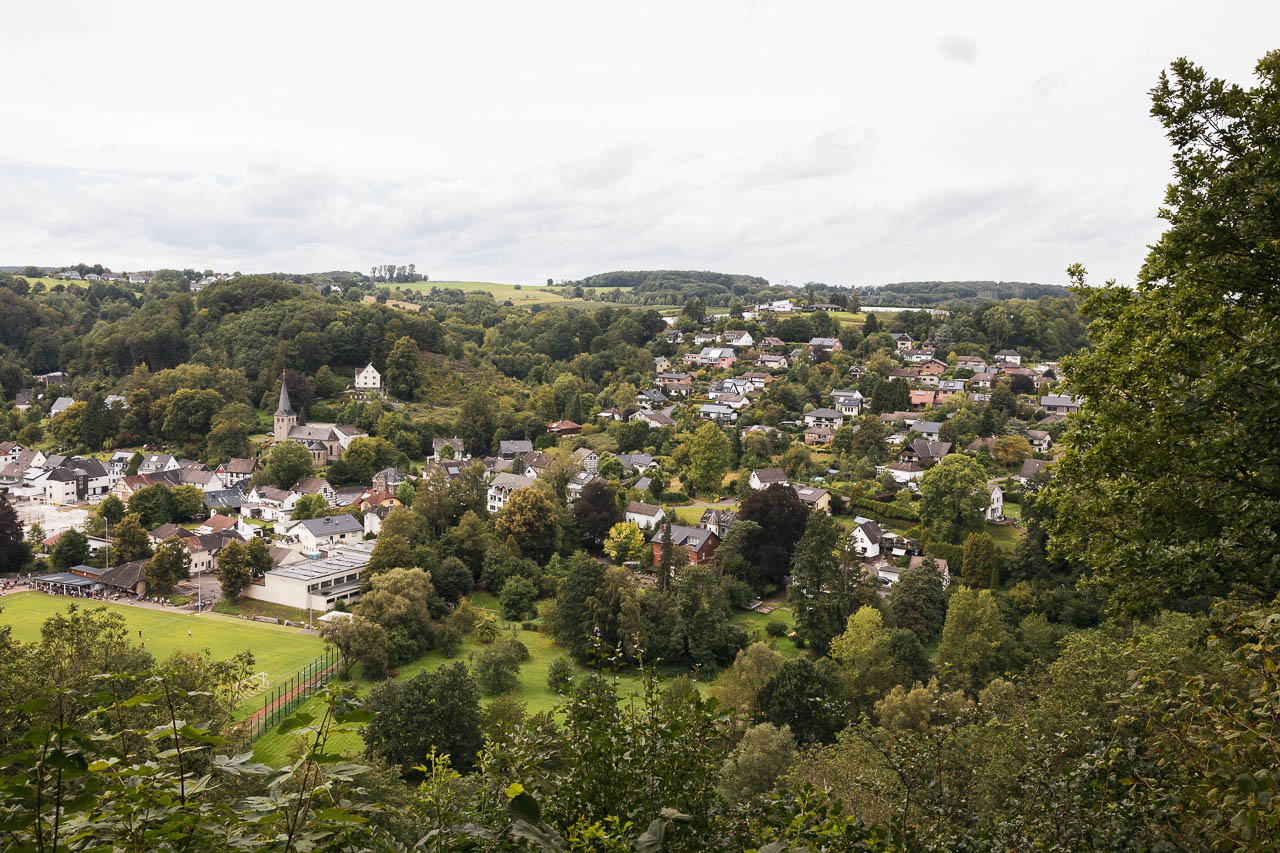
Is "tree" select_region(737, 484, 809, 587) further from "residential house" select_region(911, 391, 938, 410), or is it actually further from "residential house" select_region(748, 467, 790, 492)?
"residential house" select_region(911, 391, 938, 410)

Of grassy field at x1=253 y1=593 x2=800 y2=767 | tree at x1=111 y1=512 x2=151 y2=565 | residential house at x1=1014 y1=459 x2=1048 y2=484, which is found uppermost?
residential house at x1=1014 y1=459 x2=1048 y2=484

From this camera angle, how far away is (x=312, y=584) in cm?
2966

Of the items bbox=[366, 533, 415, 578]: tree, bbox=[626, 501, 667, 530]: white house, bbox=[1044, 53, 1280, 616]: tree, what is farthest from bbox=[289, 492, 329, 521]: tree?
bbox=[1044, 53, 1280, 616]: tree

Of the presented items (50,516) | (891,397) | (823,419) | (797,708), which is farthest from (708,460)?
(50,516)

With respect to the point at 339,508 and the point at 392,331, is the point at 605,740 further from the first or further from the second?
the point at 392,331

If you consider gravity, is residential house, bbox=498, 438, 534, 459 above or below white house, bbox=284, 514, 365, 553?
above

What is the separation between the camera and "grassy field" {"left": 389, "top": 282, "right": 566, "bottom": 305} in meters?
139

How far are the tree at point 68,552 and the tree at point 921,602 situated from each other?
35002 mm

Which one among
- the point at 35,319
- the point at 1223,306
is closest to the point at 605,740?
the point at 1223,306

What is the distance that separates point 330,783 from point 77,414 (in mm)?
62931

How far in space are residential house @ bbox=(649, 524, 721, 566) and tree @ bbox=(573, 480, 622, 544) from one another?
2433mm

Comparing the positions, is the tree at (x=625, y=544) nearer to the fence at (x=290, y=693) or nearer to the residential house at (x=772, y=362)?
the fence at (x=290, y=693)

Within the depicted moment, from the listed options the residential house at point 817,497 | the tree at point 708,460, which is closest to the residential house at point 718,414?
the tree at point 708,460

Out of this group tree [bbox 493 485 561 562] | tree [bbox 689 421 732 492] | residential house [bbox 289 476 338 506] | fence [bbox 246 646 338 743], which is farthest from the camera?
residential house [bbox 289 476 338 506]
